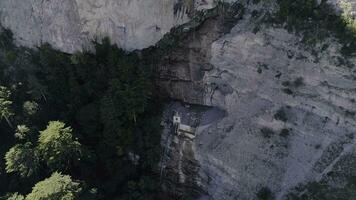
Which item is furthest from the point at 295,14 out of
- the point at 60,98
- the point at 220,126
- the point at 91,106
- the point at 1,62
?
the point at 1,62

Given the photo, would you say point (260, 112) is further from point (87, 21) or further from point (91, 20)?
point (87, 21)

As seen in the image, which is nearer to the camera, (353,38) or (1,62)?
(353,38)

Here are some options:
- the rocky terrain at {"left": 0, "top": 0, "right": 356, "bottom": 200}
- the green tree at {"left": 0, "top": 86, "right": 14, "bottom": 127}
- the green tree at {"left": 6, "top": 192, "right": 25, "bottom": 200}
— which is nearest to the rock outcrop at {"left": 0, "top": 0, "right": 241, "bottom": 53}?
the rocky terrain at {"left": 0, "top": 0, "right": 356, "bottom": 200}

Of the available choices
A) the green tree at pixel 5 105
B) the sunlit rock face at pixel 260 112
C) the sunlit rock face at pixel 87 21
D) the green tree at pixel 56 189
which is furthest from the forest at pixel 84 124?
the sunlit rock face at pixel 260 112

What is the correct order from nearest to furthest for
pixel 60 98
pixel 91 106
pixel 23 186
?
pixel 23 186 < pixel 91 106 < pixel 60 98

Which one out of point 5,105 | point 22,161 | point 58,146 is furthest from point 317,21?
point 5,105

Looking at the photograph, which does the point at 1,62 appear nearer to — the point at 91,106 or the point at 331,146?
the point at 91,106
